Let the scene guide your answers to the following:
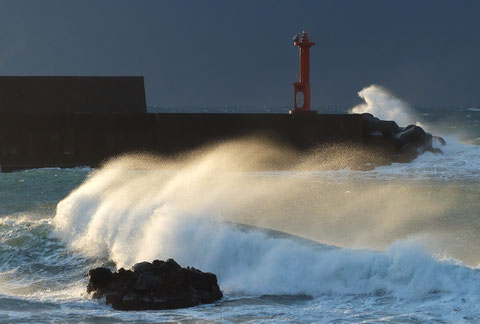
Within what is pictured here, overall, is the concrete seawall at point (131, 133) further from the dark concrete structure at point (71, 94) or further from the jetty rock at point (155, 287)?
the jetty rock at point (155, 287)

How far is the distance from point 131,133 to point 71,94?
1.99 m

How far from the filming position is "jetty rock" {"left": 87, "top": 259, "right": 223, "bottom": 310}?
26.0 feet

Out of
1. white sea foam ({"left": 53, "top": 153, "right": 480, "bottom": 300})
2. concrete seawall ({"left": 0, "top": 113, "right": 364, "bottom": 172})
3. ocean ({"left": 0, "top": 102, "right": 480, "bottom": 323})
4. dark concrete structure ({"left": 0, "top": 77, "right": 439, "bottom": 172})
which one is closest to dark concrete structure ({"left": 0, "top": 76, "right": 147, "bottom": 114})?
dark concrete structure ({"left": 0, "top": 77, "right": 439, "bottom": 172})

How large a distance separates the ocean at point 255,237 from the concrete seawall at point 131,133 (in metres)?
0.34

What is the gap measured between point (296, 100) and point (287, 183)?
5033 mm

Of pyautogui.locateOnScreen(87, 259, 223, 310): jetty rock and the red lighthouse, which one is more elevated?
the red lighthouse

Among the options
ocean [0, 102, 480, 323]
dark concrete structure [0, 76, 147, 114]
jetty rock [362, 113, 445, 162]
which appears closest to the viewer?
ocean [0, 102, 480, 323]

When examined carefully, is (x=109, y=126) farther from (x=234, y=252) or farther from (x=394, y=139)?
(x=234, y=252)

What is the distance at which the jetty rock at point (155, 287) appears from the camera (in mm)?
7938

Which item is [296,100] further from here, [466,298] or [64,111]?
[466,298]

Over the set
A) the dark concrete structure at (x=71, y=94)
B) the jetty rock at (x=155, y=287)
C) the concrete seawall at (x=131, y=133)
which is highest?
the dark concrete structure at (x=71, y=94)

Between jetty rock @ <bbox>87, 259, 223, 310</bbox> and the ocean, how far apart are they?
179 millimetres

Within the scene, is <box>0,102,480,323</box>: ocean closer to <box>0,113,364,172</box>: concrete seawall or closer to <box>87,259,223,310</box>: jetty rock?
<box>87,259,223,310</box>: jetty rock

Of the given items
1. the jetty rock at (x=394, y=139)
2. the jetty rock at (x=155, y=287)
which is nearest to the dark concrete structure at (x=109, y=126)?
the jetty rock at (x=394, y=139)
